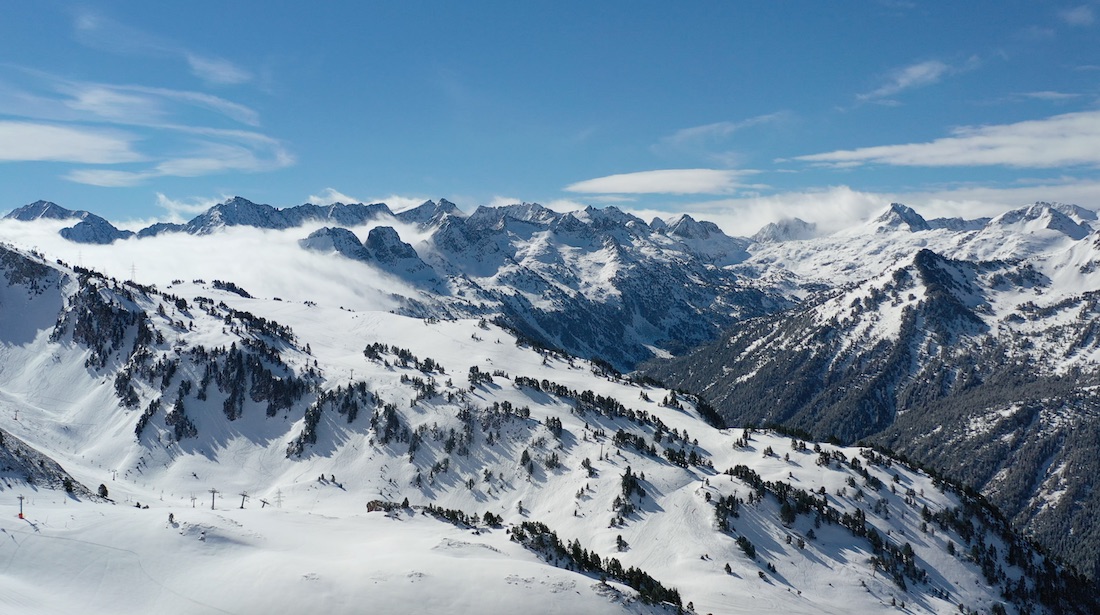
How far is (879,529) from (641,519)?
6433 cm

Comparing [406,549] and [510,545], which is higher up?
[406,549]

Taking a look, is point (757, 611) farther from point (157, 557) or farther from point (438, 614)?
point (157, 557)

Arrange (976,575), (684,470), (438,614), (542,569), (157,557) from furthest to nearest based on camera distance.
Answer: (684,470) → (976,575) → (542,569) → (157,557) → (438,614)

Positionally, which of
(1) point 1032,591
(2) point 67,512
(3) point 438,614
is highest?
(2) point 67,512

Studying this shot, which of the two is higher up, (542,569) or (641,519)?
(542,569)

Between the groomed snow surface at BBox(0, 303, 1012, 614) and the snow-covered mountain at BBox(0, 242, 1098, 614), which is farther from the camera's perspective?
the snow-covered mountain at BBox(0, 242, 1098, 614)

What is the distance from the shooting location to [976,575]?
173250 millimetres

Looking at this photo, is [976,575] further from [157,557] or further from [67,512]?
[67,512]

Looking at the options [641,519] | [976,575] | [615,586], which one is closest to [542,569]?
[615,586]

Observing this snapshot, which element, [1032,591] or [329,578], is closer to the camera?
[329,578]

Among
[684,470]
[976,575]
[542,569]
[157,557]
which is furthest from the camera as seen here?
[684,470]

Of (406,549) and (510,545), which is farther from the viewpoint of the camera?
(510,545)

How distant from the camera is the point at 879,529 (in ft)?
598

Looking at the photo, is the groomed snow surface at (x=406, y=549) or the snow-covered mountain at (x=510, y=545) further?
the snow-covered mountain at (x=510, y=545)
